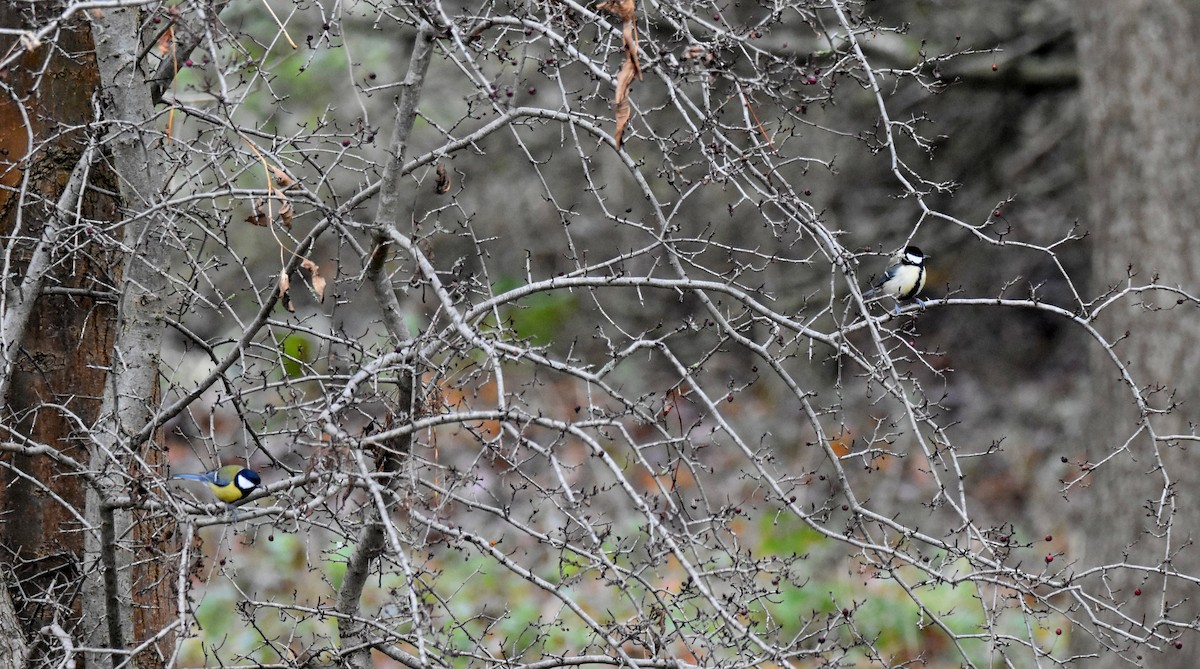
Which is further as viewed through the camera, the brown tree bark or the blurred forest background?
the brown tree bark

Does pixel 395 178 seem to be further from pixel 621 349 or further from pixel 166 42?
pixel 166 42

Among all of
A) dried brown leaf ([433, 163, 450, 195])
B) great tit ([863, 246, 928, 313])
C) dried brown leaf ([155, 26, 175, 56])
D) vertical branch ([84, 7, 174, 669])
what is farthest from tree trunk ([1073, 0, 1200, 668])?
dried brown leaf ([155, 26, 175, 56])

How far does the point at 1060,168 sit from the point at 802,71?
9.15m

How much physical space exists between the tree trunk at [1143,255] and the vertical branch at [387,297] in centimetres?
463

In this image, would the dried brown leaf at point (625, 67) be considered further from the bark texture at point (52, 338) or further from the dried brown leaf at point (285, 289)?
the bark texture at point (52, 338)

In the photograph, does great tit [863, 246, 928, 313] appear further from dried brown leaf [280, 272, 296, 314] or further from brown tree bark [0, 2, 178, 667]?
brown tree bark [0, 2, 178, 667]

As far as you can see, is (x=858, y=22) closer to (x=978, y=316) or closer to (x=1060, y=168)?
(x=1060, y=168)

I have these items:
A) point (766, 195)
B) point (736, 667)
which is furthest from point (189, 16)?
point (736, 667)

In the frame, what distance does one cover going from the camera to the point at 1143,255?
23.6 feet

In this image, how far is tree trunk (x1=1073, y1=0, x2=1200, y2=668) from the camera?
6.91 meters

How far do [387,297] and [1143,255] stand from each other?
204 inches

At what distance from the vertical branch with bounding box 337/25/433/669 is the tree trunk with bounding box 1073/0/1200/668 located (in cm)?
463

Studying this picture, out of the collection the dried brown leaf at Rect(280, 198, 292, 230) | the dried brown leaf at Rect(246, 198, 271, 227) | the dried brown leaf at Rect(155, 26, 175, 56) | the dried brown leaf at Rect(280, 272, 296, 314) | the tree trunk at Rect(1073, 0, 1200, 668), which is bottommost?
the dried brown leaf at Rect(155, 26, 175, 56)

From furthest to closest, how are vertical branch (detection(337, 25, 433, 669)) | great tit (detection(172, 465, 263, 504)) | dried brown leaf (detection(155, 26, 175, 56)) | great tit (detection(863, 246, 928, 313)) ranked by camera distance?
great tit (detection(863, 246, 928, 313)) < great tit (detection(172, 465, 263, 504)) < dried brown leaf (detection(155, 26, 175, 56)) < vertical branch (detection(337, 25, 433, 669))
